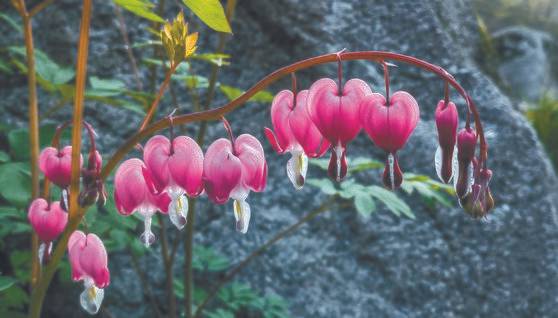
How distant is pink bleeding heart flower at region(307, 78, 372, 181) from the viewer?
956mm

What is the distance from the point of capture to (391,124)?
3.04ft

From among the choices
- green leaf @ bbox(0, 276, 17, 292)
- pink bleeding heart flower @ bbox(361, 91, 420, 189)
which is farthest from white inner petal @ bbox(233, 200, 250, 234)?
green leaf @ bbox(0, 276, 17, 292)

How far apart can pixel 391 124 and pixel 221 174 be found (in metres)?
0.26

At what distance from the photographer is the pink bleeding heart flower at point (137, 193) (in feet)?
3.53

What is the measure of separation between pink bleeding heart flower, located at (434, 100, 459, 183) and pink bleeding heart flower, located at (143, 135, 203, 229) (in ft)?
1.16

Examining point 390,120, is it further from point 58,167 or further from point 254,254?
point 254,254

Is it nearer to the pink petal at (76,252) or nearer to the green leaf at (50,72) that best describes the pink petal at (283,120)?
the pink petal at (76,252)

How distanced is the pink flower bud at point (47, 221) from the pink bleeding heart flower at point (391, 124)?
61cm

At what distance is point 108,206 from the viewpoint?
5.48 feet

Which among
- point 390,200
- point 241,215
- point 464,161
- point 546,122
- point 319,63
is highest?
Answer: point 319,63

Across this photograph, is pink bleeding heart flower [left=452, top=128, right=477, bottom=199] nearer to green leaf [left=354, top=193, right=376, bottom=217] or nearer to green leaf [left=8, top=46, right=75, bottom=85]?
green leaf [left=354, top=193, right=376, bottom=217]

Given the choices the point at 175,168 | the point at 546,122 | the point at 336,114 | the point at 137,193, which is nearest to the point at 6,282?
the point at 137,193

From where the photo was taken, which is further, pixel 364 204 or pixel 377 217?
pixel 377 217

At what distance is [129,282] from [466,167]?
1.77 meters
